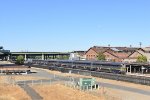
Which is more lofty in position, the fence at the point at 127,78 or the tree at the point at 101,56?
the tree at the point at 101,56

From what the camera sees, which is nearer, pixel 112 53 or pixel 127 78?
pixel 127 78

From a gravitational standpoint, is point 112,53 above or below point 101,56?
above

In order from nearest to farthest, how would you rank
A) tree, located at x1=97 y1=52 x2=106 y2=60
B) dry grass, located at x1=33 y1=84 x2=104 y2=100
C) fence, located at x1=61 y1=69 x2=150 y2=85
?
dry grass, located at x1=33 y1=84 x2=104 y2=100 → fence, located at x1=61 y1=69 x2=150 y2=85 → tree, located at x1=97 y1=52 x2=106 y2=60

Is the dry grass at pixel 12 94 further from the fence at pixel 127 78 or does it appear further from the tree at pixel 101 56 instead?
→ the tree at pixel 101 56

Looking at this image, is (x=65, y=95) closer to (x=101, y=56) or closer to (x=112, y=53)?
(x=112, y=53)

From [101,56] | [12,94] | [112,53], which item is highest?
[112,53]

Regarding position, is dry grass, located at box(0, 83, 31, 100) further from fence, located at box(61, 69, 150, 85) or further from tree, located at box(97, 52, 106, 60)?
tree, located at box(97, 52, 106, 60)

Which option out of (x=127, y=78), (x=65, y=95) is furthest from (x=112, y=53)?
(x=65, y=95)

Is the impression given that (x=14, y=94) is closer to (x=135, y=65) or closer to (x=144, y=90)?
(x=144, y=90)

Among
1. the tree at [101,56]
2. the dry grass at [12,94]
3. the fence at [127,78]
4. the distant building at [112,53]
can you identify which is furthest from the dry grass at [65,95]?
the tree at [101,56]

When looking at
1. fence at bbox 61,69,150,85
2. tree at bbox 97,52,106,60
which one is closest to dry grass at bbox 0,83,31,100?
fence at bbox 61,69,150,85

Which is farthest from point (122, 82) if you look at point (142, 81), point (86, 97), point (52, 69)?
point (52, 69)

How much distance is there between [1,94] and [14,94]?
267cm

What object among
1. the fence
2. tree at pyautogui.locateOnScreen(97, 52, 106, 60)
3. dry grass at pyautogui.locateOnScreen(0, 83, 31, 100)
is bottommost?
dry grass at pyautogui.locateOnScreen(0, 83, 31, 100)
